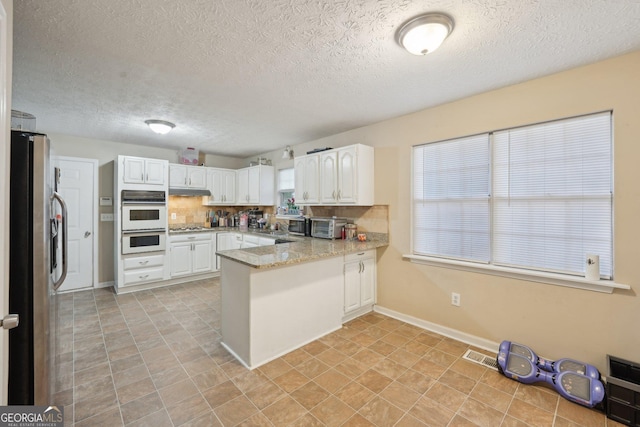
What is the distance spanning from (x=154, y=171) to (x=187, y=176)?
0.61 m

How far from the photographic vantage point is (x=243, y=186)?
18.4ft

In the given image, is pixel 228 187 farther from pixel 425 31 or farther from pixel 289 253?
pixel 425 31

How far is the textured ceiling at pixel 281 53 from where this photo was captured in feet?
5.08

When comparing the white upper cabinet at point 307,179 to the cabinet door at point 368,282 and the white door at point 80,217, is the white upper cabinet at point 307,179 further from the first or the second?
the white door at point 80,217

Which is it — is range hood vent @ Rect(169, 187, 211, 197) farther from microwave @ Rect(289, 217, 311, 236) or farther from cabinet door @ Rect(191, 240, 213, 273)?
microwave @ Rect(289, 217, 311, 236)

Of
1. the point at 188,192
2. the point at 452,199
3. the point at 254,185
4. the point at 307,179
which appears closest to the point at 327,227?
the point at 307,179

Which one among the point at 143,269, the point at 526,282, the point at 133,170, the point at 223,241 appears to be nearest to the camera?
the point at 526,282

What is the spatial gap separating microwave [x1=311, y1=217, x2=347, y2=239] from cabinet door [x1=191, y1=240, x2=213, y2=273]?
7.63ft

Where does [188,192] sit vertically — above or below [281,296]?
above

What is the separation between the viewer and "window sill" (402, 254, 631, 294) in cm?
205

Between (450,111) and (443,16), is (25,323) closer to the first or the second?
(443,16)

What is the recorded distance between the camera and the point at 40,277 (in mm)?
1356

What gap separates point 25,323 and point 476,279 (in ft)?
11.0

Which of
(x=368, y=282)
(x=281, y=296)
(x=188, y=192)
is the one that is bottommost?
(x=368, y=282)
